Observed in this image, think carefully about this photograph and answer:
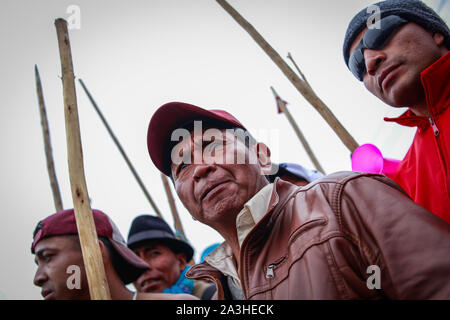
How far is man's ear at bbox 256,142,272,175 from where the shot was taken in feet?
6.13

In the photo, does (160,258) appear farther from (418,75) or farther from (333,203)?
(418,75)

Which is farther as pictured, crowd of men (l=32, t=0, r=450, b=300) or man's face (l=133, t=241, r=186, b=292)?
man's face (l=133, t=241, r=186, b=292)

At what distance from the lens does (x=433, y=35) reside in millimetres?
1483

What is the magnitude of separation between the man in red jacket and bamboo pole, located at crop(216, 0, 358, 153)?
42.1 inches

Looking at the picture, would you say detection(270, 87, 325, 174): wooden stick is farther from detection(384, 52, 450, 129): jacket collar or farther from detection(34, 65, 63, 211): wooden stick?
detection(34, 65, 63, 211): wooden stick

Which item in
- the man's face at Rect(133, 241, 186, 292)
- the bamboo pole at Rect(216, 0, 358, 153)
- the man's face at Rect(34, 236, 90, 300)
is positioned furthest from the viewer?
the man's face at Rect(133, 241, 186, 292)

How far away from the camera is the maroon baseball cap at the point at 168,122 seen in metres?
1.89

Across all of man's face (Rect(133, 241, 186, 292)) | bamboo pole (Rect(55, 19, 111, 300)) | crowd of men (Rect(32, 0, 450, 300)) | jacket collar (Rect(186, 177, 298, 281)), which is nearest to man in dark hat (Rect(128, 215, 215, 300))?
man's face (Rect(133, 241, 186, 292))

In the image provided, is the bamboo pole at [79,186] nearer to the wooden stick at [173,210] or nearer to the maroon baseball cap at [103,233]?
the maroon baseball cap at [103,233]

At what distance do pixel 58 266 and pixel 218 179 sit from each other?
1.62 metres

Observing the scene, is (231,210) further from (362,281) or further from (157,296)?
(157,296)

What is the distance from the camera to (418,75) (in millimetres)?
1378

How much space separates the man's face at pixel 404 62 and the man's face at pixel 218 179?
2.71ft

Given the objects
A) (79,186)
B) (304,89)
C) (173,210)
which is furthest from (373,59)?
(173,210)
